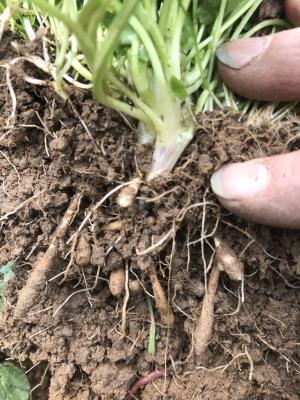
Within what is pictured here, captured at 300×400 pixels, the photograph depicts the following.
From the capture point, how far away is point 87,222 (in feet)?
3.32

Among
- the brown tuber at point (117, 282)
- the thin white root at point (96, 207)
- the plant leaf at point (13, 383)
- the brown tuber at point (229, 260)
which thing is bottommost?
the plant leaf at point (13, 383)

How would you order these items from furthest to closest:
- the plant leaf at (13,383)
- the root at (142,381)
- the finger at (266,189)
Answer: the plant leaf at (13,383) → the root at (142,381) → the finger at (266,189)

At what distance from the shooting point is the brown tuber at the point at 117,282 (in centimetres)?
101

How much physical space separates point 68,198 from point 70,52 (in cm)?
31

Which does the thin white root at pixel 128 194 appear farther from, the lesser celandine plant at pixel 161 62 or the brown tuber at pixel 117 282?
the brown tuber at pixel 117 282

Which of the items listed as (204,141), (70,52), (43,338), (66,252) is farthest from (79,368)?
(70,52)

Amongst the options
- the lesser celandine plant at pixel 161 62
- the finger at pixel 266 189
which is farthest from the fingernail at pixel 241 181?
the lesser celandine plant at pixel 161 62

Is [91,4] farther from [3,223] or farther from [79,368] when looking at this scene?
[79,368]

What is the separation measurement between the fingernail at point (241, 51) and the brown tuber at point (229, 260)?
37 cm

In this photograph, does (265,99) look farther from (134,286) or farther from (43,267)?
(43,267)

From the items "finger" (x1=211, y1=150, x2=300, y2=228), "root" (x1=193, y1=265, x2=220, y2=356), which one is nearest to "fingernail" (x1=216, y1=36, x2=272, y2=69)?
"finger" (x1=211, y1=150, x2=300, y2=228)

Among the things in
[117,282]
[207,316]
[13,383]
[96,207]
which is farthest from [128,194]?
[13,383]

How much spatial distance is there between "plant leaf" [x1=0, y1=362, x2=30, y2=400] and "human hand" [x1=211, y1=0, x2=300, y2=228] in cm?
76

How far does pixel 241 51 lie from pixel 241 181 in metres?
0.29
